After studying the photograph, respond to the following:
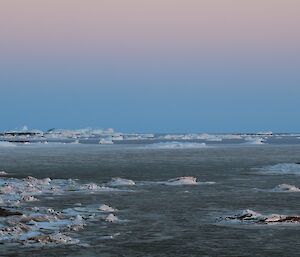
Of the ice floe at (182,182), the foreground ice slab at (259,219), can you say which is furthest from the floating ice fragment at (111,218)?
the ice floe at (182,182)

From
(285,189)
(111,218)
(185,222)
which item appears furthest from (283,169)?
(111,218)

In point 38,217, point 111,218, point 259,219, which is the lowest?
point 259,219

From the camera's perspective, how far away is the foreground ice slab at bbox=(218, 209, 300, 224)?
667 inches

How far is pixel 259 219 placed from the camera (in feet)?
56.6

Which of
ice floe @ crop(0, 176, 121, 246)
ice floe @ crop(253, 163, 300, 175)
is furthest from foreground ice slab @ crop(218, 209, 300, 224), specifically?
ice floe @ crop(253, 163, 300, 175)

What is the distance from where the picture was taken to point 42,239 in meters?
14.2

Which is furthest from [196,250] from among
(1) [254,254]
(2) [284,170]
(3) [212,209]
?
(2) [284,170]

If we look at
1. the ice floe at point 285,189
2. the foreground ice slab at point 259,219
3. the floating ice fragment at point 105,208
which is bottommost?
the foreground ice slab at point 259,219

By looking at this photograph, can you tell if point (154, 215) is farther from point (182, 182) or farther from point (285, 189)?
point (182, 182)

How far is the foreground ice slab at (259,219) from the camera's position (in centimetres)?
1695

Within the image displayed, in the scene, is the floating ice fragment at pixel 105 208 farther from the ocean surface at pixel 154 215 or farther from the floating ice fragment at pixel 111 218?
the floating ice fragment at pixel 111 218

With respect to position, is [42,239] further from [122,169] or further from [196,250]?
[122,169]

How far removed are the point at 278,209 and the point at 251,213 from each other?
7.57 ft

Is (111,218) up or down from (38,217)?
down
